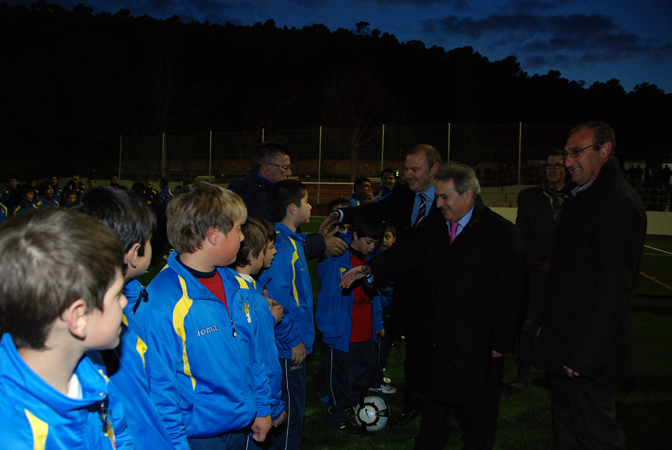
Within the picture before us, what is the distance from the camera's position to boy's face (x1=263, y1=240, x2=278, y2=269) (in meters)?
2.81

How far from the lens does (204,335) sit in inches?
76.5

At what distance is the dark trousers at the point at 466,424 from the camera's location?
118 inches

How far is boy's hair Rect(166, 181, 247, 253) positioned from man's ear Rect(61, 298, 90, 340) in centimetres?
98

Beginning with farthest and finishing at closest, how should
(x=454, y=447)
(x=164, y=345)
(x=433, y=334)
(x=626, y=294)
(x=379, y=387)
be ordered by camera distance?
(x=379, y=387) < (x=454, y=447) < (x=433, y=334) < (x=626, y=294) < (x=164, y=345)

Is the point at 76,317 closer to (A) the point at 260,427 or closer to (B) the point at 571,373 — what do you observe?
(A) the point at 260,427

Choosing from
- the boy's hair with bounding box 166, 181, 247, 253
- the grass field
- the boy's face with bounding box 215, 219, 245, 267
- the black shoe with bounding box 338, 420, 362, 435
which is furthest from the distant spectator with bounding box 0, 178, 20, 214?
the boy's face with bounding box 215, 219, 245, 267

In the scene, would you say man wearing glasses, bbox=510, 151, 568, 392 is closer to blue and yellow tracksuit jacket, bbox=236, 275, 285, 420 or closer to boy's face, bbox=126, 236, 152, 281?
blue and yellow tracksuit jacket, bbox=236, 275, 285, 420

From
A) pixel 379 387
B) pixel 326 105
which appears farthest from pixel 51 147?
pixel 379 387

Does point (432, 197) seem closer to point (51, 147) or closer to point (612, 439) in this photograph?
point (612, 439)

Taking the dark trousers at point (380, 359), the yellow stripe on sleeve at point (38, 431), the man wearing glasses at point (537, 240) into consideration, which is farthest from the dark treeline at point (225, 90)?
the yellow stripe on sleeve at point (38, 431)

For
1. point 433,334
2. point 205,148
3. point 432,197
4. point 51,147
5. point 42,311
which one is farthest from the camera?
point 51,147

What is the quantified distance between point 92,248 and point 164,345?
896mm

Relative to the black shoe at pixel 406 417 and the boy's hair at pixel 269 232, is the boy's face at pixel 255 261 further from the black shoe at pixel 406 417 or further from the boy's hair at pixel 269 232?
the black shoe at pixel 406 417

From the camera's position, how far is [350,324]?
12.3ft
